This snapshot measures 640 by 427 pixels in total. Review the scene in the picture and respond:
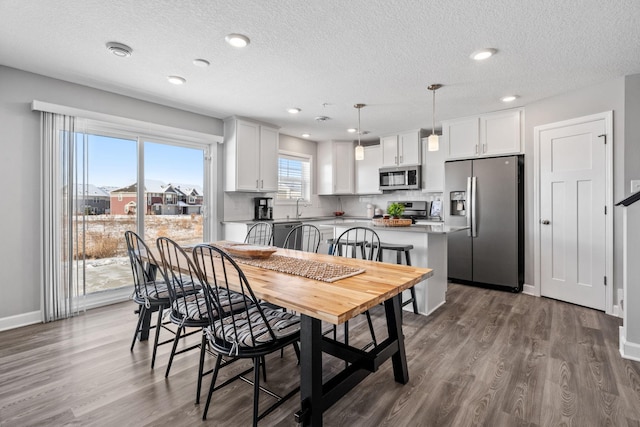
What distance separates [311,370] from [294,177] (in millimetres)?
4710

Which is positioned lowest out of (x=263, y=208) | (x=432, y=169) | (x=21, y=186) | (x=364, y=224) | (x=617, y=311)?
(x=617, y=311)

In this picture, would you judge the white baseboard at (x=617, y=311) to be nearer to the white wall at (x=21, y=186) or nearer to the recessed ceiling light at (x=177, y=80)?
the recessed ceiling light at (x=177, y=80)

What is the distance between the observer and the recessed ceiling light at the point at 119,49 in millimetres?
2400

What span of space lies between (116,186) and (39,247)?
3.06 feet

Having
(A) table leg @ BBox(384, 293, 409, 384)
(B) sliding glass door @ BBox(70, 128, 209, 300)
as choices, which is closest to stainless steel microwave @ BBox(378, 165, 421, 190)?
(B) sliding glass door @ BBox(70, 128, 209, 300)

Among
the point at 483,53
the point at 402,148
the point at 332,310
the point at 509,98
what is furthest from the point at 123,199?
the point at 509,98

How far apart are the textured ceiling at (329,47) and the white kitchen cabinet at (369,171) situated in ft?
6.47

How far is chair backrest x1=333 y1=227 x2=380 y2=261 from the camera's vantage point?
265cm

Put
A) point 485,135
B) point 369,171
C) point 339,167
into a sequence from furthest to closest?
point 339,167
point 369,171
point 485,135

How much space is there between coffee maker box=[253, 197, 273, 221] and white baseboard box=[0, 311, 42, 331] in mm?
2787

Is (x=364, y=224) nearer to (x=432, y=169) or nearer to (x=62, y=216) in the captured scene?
(x=432, y=169)

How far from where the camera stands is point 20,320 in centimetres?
290

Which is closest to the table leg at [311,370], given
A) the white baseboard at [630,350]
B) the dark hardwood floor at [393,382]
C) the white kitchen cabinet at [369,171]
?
the dark hardwood floor at [393,382]

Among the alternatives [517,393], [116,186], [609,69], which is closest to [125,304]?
[116,186]
